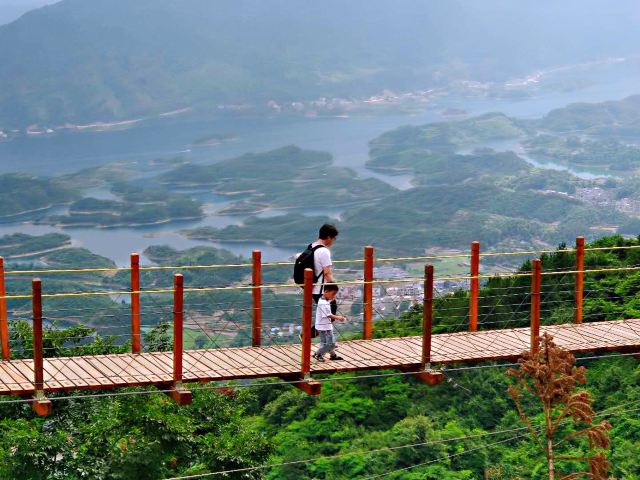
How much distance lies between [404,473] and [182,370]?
1500cm

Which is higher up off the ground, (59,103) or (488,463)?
(59,103)

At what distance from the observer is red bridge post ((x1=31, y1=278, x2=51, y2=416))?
30.9ft

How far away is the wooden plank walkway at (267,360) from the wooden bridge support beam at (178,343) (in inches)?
3.6

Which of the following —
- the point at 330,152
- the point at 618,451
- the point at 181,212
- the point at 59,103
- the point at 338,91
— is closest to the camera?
the point at 618,451

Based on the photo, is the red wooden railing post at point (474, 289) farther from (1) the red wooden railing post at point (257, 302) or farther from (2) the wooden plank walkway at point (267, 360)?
(1) the red wooden railing post at point (257, 302)

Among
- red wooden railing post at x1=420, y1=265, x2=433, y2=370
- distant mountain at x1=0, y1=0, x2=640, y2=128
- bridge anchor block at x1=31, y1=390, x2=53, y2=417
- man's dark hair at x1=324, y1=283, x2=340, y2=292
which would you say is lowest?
bridge anchor block at x1=31, y1=390, x2=53, y2=417

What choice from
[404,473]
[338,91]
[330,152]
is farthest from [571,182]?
[404,473]

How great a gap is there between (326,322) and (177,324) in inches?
56.1

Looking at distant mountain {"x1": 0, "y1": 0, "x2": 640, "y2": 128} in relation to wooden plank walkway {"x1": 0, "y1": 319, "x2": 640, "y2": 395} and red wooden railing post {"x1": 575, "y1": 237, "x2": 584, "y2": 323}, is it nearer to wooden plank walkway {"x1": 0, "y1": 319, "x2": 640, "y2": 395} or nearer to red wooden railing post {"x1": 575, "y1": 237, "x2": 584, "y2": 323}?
red wooden railing post {"x1": 575, "y1": 237, "x2": 584, "y2": 323}

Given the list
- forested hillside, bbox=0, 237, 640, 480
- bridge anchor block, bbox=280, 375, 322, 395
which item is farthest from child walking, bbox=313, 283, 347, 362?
forested hillside, bbox=0, 237, 640, 480

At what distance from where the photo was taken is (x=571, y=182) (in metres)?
123

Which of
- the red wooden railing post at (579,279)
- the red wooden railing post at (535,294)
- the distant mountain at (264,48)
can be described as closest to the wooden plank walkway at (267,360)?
the red wooden railing post at (535,294)

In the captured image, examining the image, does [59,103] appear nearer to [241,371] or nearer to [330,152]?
[330,152]

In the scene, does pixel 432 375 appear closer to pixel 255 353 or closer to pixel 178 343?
pixel 255 353
